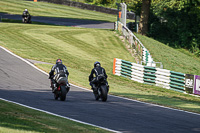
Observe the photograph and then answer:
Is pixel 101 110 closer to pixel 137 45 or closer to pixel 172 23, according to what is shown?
pixel 137 45

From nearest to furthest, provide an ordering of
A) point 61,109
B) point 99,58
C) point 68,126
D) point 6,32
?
point 68,126
point 61,109
point 99,58
point 6,32

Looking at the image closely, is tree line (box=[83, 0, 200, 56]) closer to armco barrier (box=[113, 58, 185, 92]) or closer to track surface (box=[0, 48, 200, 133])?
armco barrier (box=[113, 58, 185, 92])

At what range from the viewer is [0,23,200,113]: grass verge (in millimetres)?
22766

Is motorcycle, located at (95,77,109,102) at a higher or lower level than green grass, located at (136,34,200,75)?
higher

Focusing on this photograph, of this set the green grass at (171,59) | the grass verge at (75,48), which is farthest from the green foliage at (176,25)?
the grass verge at (75,48)

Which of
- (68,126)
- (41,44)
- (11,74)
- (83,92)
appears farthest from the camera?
(41,44)

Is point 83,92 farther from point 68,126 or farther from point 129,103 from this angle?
point 68,126

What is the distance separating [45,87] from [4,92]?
304 cm

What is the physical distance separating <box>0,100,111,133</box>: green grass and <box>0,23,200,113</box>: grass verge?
735 cm

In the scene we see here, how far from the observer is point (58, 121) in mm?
10305

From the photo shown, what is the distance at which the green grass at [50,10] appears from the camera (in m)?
62.0

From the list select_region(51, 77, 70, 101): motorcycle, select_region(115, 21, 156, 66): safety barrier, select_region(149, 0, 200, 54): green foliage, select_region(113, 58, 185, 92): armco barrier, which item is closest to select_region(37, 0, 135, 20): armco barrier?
select_region(149, 0, 200, 54): green foliage

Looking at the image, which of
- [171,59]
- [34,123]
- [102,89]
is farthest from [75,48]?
[34,123]

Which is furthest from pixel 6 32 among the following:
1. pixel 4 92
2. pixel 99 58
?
pixel 4 92
